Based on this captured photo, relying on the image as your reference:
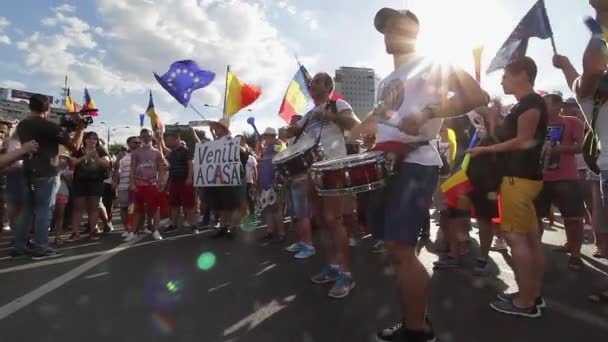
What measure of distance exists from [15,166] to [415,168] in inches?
251

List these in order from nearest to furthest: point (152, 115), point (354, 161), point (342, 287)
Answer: point (354, 161), point (342, 287), point (152, 115)

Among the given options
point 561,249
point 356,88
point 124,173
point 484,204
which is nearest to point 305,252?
point 484,204

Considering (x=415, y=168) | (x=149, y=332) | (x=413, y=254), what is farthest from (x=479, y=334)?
(x=149, y=332)

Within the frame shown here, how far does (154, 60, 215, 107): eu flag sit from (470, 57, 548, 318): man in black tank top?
665 centimetres

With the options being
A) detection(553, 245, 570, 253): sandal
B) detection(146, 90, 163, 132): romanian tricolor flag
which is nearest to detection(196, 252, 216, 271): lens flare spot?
detection(553, 245, 570, 253): sandal

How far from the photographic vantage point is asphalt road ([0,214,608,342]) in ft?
8.79

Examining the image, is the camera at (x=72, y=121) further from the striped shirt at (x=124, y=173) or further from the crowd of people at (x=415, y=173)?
the striped shirt at (x=124, y=173)

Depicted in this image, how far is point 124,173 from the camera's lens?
27.8ft

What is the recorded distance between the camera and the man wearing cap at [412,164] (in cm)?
233

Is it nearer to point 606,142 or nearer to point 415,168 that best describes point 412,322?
point 415,168

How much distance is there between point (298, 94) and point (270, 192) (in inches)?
93.2

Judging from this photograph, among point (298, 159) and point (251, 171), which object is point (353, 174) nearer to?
point (298, 159)

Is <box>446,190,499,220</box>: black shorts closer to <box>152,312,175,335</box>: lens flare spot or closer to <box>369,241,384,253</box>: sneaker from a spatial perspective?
<box>369,241,384,253</box>: sneaker

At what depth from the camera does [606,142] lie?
317 centimetres
